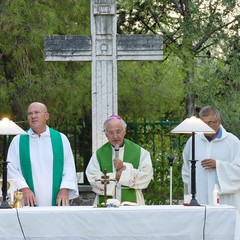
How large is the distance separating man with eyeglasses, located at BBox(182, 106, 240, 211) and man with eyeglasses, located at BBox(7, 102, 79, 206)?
1.29 meters

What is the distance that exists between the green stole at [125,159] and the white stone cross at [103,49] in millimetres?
1447

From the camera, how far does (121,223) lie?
729 centimetres

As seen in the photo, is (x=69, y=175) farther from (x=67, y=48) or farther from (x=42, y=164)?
(x=67, y=48)

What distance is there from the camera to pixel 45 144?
8.83 m

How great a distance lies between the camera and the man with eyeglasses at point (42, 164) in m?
8.52

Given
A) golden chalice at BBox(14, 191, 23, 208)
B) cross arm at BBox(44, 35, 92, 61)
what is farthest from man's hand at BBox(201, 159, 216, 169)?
cross arm at BBox(44, 35, 92, 61)

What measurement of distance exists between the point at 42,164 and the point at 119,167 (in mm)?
844

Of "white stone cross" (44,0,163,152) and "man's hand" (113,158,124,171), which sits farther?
"white stone cross" (44,0,163,152)

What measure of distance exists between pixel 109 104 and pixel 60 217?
3.07m

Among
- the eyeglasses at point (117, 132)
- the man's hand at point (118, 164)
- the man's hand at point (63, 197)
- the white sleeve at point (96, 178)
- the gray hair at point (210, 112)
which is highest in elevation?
the gray hair at point (210, 112)

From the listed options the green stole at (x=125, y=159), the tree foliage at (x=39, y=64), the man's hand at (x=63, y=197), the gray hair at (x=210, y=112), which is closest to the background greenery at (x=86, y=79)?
the tree foliage at (x=39, y=64)

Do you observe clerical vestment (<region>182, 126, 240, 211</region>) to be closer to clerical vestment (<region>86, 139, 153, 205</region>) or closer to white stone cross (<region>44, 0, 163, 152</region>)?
clerical vestment (<region>86, 139, 153, 205</region>)

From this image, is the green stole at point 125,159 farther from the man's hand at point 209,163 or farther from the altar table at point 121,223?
the altar table at point 121,223

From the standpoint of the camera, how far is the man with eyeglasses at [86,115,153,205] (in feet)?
27.7
